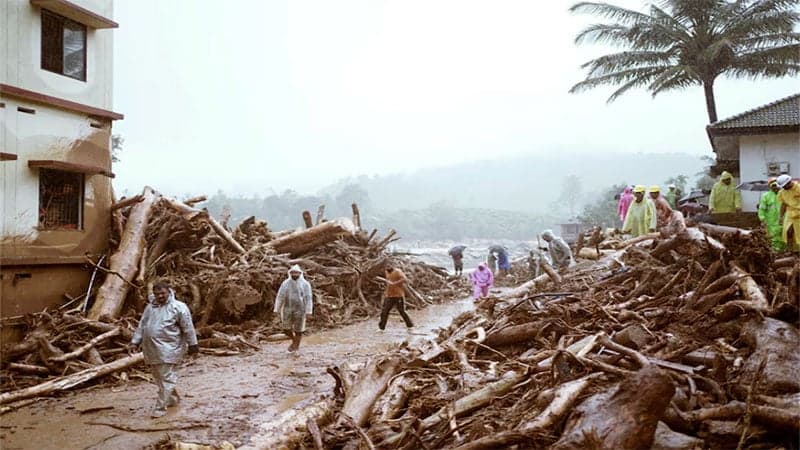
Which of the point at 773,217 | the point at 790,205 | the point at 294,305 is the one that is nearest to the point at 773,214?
the point at 773,217

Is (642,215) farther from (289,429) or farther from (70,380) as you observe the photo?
(70,380)

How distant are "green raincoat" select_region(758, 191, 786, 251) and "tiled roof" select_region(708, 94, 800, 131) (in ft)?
28.1

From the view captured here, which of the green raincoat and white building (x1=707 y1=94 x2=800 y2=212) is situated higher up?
white building (x1=707 y1=94 x2=800 y2=212)

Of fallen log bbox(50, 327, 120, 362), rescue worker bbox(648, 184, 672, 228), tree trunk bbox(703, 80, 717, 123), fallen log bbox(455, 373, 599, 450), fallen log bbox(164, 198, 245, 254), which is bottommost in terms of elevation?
fallen log bbox(50, 327, 120, 362)

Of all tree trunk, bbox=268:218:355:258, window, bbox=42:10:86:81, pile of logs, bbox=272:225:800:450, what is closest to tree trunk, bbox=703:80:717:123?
tree trunk, bbox=268:218:355:258

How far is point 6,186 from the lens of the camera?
10422 mm

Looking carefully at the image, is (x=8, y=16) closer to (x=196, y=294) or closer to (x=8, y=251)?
(x=8, y=251)

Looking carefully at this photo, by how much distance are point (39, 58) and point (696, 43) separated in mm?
23189

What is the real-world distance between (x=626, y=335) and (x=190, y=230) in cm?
1110

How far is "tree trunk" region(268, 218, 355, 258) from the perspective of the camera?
16.7 meters

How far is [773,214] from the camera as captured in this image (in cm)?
930

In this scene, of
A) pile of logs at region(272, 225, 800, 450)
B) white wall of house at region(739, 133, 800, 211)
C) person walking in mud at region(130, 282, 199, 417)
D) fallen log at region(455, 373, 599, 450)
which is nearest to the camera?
pile of logs at region(272, 225, 800, 450)

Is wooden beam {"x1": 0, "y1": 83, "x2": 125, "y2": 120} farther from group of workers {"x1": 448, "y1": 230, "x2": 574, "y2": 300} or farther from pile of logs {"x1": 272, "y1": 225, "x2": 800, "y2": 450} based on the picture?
group of workers {"x1": 448, "y1": 230, "x2": 574, "y2": 300}

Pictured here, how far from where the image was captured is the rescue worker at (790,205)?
827 centimetres
